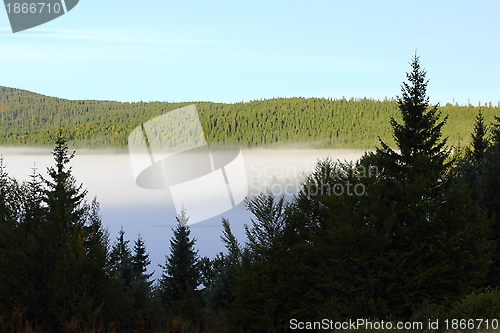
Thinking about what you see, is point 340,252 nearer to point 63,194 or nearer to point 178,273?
point 63,194

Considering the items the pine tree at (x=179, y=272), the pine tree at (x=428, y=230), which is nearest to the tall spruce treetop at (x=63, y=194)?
the pine tree at (x=179, y=272)

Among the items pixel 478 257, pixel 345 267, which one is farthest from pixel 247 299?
pixel 478 257

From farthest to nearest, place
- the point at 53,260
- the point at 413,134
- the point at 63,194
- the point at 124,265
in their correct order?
the point at 124,265, the point at 63,194, the point at 53,260, the point at 413,134

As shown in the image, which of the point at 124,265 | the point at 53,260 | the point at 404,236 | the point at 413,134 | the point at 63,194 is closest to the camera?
the point at 404,236

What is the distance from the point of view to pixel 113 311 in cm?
4669

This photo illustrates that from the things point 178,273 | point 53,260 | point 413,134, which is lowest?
point 178,273

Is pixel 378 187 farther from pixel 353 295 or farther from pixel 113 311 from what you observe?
pixel 113 311

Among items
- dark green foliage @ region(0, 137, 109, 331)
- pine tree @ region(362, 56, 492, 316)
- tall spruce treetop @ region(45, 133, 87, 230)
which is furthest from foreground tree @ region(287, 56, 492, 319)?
tall spruce treetop @ region(45, 133, 87, 230)

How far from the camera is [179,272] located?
2571 inches

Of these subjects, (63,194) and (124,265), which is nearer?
(63,194)

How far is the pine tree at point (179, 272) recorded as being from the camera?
2569 inches

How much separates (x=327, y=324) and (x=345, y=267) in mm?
6295

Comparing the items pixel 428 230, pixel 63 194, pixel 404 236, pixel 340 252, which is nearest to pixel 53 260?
pixel 63 194

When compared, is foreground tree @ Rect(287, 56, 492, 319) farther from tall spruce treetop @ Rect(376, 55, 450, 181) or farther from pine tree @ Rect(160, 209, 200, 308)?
pine tree @ Rect(160, 209, 200, 308)
